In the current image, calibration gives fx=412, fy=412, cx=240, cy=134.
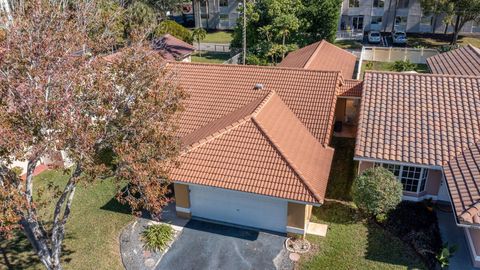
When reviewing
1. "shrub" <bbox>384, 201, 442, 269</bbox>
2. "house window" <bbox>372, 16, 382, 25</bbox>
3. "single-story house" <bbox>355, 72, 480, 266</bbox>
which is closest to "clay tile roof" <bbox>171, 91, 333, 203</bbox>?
"single-story house" <bbox>355, 72, 480, 266</bbox>

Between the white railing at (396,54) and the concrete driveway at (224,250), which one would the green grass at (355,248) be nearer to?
the concrete driveway at (224,250)

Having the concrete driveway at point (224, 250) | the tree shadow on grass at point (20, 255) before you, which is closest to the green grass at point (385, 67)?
the concrete driveway at point (224, 250)

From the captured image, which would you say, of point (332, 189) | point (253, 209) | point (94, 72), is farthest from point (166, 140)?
point (332, 189)

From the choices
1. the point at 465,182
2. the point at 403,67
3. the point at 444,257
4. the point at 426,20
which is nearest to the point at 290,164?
the point at 444,257

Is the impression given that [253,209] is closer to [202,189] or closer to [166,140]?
[202,189]

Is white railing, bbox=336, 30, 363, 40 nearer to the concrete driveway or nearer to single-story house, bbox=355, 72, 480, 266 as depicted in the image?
single-story house, bbox=355, 72, 480, 266
